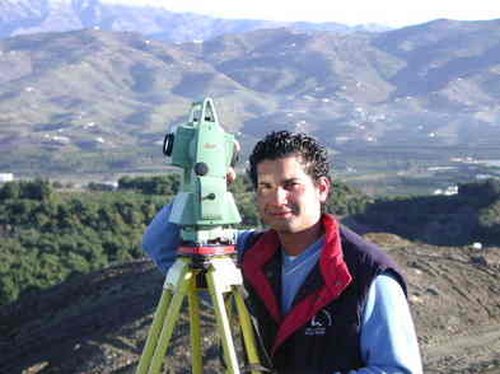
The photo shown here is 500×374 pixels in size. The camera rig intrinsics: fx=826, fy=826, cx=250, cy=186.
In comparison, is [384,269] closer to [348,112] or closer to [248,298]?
[248,298]

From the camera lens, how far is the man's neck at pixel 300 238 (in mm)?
3111

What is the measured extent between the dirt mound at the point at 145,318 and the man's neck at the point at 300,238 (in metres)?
5.97

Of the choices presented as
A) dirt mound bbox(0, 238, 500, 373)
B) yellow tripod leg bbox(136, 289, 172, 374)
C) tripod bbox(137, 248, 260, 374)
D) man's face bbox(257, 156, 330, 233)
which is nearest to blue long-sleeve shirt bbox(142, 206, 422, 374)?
man's face bbox(257, 156, 330, 233)

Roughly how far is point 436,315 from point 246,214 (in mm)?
14606

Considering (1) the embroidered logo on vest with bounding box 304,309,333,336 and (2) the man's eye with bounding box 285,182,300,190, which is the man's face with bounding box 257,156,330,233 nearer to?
(2) the man's eye with bounding box 285,182,300,190

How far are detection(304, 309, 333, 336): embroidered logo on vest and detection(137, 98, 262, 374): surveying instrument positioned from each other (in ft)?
1.00

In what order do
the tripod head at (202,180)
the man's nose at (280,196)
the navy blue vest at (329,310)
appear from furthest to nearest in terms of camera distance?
the tripod head at (202,180) < the man's nose at (280,196) < the navy blue vest at (329,310)

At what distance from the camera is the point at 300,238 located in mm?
3121

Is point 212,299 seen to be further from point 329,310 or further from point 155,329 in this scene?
point 329,310

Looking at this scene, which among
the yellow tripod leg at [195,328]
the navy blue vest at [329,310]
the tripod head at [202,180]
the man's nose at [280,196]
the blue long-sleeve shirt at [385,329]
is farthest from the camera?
the yellow tripod leg at [195,328]

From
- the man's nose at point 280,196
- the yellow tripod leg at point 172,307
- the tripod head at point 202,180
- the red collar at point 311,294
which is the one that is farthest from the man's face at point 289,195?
the yellow tripod leg at point 172,307

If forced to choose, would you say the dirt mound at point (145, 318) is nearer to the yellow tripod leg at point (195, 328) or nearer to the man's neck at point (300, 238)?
the yellow tripod leg at point (195, 328)

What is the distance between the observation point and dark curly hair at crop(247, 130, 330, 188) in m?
3.07

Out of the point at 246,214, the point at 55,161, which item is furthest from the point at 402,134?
the point at 246,214
